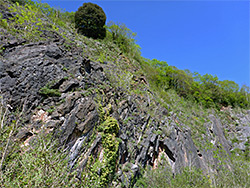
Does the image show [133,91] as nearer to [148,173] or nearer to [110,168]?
[148,173]

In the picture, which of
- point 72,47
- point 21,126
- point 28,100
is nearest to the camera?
point 21,126

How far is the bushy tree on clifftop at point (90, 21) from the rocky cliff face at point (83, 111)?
182 inches

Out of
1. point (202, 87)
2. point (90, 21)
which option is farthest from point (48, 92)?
point (202, 87)

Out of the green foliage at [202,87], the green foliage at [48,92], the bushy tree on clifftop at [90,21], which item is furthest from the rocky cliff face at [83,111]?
the green foliage at [202,87]

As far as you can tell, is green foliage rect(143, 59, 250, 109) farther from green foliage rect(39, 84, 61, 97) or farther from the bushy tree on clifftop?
green foliage rect(39, 84, 61, 97)

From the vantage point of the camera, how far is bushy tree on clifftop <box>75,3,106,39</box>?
13.1m

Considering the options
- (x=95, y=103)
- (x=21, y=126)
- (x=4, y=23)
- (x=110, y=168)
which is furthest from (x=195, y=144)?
(x=4, y=23)

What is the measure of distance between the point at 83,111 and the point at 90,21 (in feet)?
34.5

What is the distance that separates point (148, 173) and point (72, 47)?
7.66m

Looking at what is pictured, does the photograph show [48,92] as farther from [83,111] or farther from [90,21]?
[90,21]

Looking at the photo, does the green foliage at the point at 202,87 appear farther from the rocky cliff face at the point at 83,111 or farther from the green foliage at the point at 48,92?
the green foliage at the point at 48,92

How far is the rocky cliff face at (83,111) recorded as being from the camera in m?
5.00

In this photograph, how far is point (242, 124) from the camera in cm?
1647

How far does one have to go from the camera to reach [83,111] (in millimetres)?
5660
